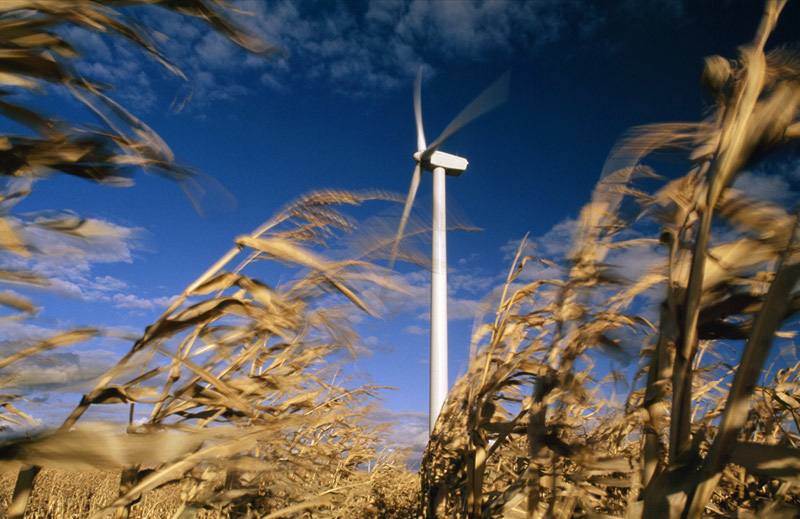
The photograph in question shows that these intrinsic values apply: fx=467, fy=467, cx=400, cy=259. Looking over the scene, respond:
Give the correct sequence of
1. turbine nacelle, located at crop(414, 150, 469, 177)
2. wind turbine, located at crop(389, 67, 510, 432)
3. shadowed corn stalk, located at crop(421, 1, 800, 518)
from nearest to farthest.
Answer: shadowed corn stalk, located at crop(421, 1, 800, 518) → wind turbine, located at crop(389, 67, 510, 432) → turbine nacelle, located at crop(414, 150, 469, 177)

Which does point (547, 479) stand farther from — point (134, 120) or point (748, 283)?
point (134, 120)

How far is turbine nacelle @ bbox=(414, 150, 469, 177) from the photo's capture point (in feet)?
33.2

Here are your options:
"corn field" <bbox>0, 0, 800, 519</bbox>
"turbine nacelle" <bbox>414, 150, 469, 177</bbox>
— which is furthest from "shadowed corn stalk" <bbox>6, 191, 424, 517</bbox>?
"turbine nacelle" <bbox>414, 150, 469, 177</bbox>

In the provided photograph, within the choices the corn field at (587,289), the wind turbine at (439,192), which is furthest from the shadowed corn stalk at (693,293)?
the wind turbine at (439,192)

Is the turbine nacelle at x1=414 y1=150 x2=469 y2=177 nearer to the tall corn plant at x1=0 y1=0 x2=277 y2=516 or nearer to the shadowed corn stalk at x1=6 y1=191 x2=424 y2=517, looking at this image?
the shadowed corn stalk at x1=6 y1=191 x2=424 y2=517

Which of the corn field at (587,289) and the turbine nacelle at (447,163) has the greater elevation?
the turbine nacelle at (447,163)

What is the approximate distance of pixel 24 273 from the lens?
107 centimetres

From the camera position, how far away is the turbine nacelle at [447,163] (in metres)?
10.1

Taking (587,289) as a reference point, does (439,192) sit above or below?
above

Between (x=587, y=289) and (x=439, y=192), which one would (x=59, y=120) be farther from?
(x=439, y=192)

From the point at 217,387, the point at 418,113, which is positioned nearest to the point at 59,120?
the point at 217,387

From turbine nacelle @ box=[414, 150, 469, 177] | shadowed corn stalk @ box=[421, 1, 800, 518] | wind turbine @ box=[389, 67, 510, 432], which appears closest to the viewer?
shadowed corn stalk @ box=[421, 1, 800, 518]

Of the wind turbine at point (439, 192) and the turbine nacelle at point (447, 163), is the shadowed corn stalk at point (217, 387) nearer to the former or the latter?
the wind turbine at point (439, 192)

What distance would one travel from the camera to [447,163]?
34.9 feet
